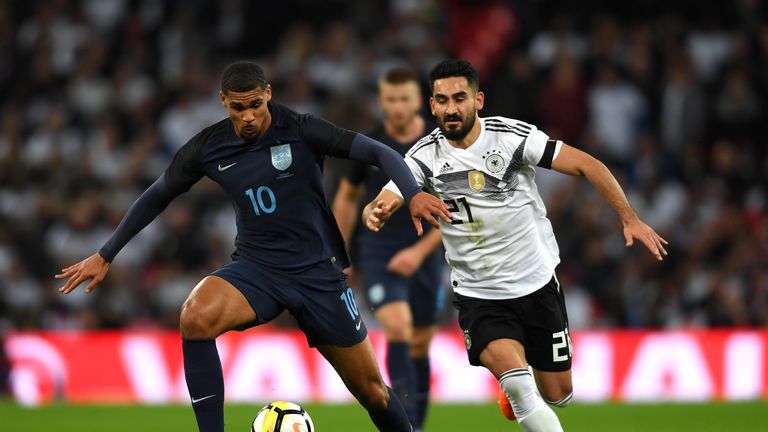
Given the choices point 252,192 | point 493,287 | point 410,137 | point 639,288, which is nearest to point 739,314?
point 639,288

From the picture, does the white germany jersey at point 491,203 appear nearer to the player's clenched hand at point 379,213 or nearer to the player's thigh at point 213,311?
the player's clenched hand at point 379,213

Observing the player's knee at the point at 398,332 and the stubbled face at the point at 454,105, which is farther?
the player's knee at the point at 398,332

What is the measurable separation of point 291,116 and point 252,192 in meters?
0.44

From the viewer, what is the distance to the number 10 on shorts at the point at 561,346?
22.2 ft

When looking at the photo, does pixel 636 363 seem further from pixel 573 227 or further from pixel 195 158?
pixel 195 158


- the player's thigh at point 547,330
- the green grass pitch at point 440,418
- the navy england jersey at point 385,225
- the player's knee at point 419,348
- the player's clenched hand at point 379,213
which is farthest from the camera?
the green grass pitch at point 440,418

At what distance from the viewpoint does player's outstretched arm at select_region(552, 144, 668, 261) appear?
6172 mm

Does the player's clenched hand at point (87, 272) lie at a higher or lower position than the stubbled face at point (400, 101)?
lower

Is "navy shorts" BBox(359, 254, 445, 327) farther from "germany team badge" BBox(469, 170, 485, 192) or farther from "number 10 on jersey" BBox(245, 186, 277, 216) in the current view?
"number 10 on jersey" BBox(245, 186, 277, 216)

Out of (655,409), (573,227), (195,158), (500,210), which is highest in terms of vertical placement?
(195,158)

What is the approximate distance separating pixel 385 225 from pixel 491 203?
6.98 feet

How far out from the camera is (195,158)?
21.2 feet

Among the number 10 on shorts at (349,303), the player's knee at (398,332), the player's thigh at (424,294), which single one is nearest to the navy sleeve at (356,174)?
the player's thigh at (424,294)

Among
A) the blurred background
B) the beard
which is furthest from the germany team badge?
the blurred background
